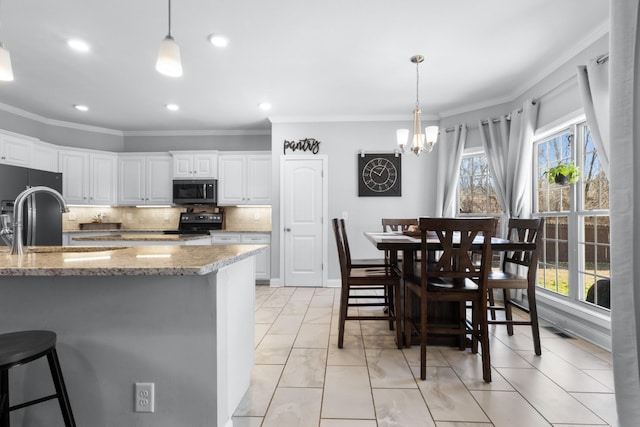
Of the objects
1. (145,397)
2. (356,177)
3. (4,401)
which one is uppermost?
(356,177)

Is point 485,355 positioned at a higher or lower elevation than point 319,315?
higher

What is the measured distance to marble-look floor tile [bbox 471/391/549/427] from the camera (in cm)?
162

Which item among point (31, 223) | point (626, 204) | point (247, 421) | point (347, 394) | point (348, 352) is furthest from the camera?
point (31, 223)

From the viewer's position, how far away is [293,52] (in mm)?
3039

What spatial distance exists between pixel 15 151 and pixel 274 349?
14.5ft

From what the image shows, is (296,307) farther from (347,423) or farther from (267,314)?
(347,423)

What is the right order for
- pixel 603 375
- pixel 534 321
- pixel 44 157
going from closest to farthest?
1. pixel 603 375
2. pixel 534 321
3. pixel 44 157

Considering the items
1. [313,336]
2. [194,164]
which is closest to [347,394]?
[313,336]

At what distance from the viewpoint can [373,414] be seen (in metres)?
1.69

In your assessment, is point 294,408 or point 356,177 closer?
point 294,408

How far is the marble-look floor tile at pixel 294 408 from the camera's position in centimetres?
164

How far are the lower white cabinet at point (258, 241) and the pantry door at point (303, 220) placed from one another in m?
0.33

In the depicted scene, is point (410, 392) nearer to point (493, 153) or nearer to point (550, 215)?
point (550, 215)

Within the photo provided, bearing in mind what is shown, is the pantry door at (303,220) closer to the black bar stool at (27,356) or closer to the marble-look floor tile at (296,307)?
the marble-look floor tile at (296,307)
